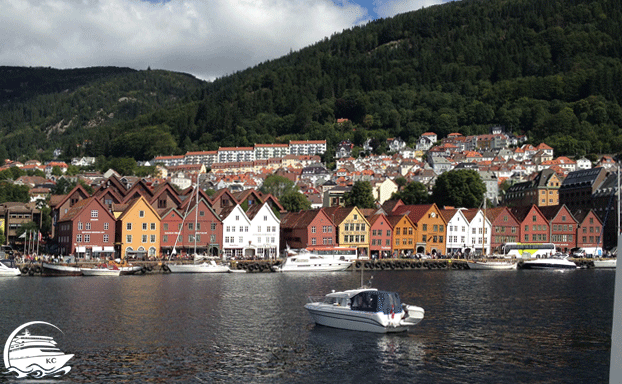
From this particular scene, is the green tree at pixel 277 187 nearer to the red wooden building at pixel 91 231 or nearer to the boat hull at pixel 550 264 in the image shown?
the boat hull at pixel 550 264

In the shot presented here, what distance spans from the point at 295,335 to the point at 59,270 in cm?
4456

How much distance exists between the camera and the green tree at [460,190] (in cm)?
12188

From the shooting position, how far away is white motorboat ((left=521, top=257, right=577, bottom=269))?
9217 centimetres

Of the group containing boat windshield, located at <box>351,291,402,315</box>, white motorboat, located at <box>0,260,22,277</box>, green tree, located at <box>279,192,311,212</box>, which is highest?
green tree, located at <box>279,192,311,212</box>

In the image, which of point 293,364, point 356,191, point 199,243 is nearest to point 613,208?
point 356,191

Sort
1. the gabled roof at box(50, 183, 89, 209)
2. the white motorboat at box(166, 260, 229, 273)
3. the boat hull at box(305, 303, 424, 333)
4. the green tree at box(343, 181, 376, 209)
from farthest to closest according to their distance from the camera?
the green tree at box(343, 181, 376, 209)
the gabled roof at box(50, 183, 89, 209)
the white motorboat at box(166, 260, 229, 273)
the boat hull at box(305, 303, 424, 333)

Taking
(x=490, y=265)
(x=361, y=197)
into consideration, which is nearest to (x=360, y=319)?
(x=490, y=265)

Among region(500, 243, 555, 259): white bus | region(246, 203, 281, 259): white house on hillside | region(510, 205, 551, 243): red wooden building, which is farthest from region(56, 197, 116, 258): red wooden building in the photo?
region(510, 205, 551, 243): red wooden building

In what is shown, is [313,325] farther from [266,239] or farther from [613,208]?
[613,208]

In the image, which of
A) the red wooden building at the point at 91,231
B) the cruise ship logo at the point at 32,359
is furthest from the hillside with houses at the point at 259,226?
the cruise ship logo at the point at 32,359

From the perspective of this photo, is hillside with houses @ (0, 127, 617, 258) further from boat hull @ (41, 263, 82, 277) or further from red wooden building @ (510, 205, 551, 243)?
boat hull @ (41, 263, 82, 277)

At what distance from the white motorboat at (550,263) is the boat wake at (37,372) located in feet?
250

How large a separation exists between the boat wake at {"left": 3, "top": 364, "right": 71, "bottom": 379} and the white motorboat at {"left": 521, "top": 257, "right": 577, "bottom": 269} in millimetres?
76076

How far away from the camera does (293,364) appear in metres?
30.5
